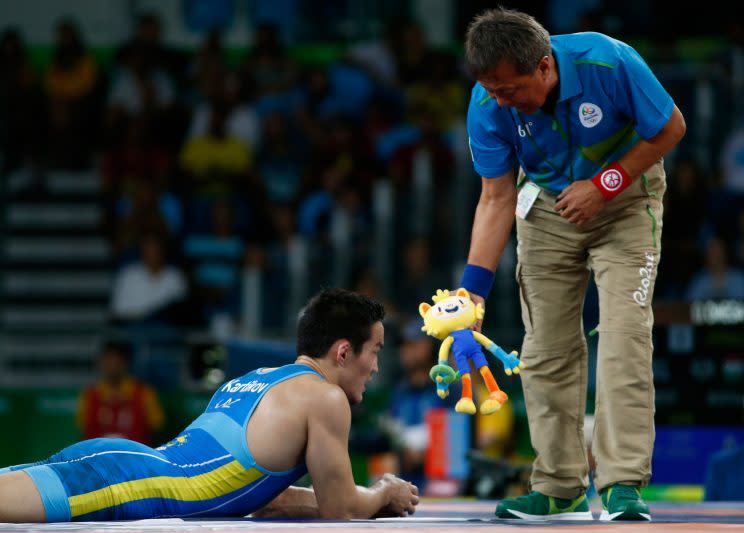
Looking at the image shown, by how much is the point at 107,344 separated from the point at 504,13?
660cm

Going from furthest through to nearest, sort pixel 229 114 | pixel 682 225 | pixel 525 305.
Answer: pixel 229 114 → pixel 682 225 → pixel 525 305

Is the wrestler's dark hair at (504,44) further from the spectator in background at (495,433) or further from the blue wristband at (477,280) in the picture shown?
the spectator in background at (495,433)

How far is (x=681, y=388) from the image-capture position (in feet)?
25.3

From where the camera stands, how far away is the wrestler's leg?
4.12 meters

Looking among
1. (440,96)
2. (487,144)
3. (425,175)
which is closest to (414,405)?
(425,175)

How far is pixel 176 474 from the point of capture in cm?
440

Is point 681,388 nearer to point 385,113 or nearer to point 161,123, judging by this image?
point 385,113

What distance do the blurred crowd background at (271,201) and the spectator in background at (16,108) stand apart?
1.2 inches

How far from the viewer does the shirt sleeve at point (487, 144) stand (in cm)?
467

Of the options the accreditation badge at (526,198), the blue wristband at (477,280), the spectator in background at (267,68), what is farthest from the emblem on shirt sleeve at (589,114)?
the spectator in background at (267,68)

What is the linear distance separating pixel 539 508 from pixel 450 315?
0.82 meters

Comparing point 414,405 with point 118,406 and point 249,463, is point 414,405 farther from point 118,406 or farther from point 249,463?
point 249,463

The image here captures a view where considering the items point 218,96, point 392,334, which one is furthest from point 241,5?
point 392,334

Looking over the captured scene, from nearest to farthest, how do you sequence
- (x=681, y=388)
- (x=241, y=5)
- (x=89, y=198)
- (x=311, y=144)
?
(x=681, y=388) < (x=311, y=144) < (x=89, y=198) < (x=241, y=5)
